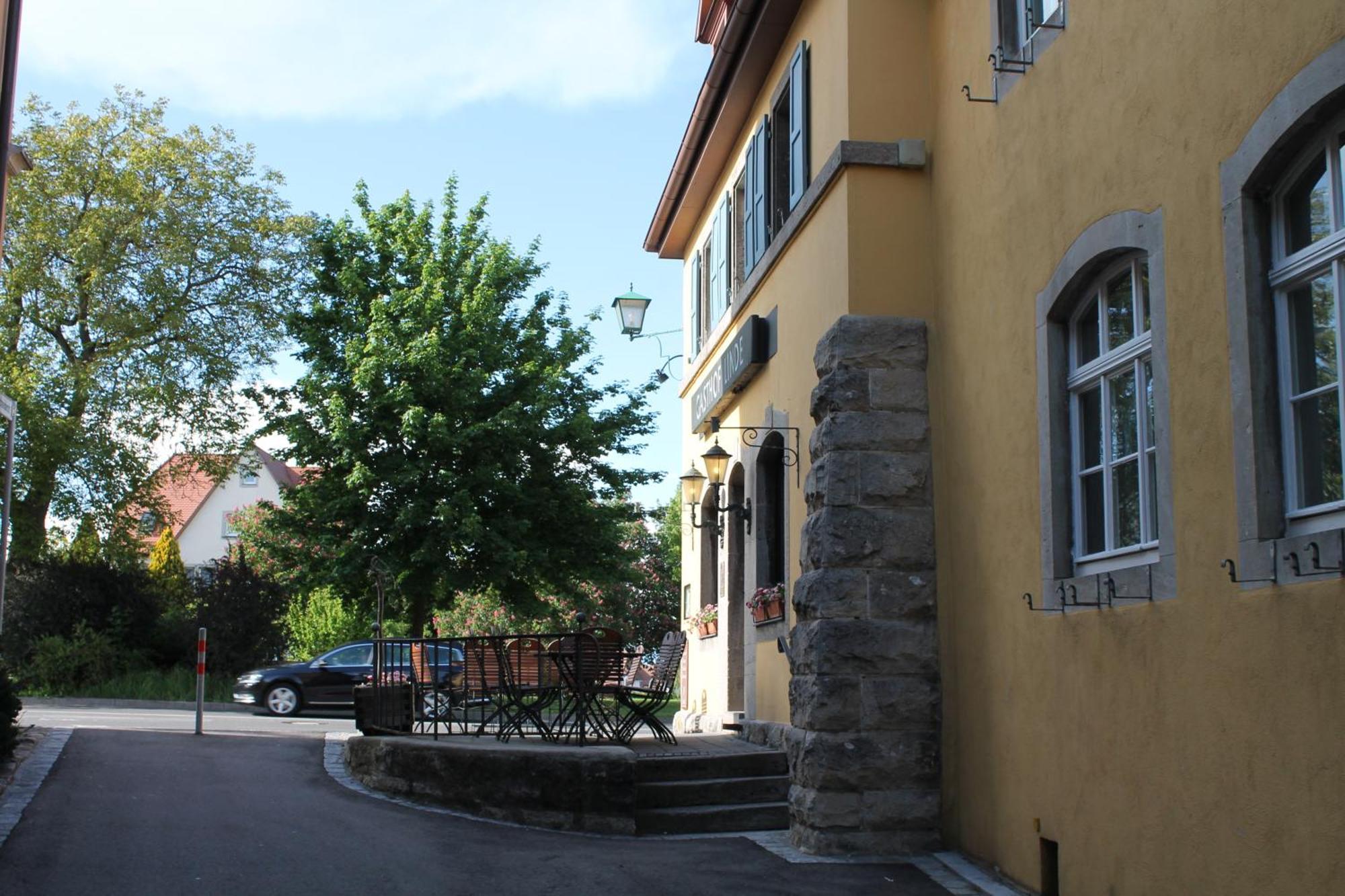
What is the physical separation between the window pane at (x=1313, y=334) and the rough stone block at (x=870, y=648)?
390 centimetres

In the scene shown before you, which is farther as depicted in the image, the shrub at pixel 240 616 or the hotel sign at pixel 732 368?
the shrub at pixel 240 616

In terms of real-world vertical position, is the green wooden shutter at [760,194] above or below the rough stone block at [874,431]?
above

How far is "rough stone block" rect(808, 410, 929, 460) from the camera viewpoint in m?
8.73

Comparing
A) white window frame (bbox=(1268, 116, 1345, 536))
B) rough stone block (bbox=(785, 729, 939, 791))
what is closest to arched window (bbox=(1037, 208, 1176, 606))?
white window frame (bbox=(1268, 116, 1345, 536))

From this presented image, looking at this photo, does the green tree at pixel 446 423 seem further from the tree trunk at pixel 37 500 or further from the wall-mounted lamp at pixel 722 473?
the wall-mounted lamp at pixel 722 473

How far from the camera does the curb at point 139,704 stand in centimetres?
2267

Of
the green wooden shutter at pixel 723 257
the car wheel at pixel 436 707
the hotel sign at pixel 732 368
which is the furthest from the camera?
the green wooden shutter at pixel 723 257

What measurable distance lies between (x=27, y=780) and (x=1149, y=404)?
28.0 feet

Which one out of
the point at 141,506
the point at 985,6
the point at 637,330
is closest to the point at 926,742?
the point at 985,6

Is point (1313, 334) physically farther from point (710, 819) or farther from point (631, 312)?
point (631, 312)

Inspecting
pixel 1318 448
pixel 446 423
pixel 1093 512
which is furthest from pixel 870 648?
pixel 446 423

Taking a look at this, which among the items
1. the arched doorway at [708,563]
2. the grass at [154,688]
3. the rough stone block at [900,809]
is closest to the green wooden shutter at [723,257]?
the arched doorway at [708,563]

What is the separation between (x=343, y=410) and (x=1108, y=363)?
17.9 meters

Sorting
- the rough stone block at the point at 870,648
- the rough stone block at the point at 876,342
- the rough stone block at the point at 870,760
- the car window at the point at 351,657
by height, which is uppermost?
the rough stone block at the point at 876,342
